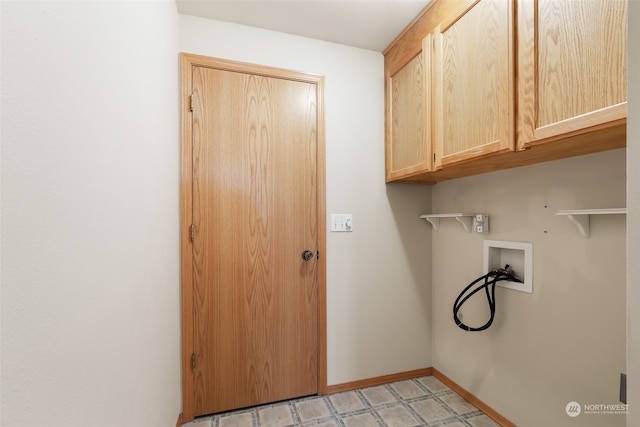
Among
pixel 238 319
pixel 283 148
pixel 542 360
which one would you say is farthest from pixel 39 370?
pixel 542 360

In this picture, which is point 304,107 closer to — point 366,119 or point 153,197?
point 366,119

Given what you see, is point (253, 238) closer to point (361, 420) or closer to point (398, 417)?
point (361, 420)

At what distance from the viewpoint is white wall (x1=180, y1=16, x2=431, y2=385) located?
81.9 inches

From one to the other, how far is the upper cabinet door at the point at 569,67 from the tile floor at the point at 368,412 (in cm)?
163

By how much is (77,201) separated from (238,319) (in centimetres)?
141

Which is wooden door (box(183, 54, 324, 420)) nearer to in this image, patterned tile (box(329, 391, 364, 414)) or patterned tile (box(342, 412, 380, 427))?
patterned tile (box(329, 391, 364, 414))

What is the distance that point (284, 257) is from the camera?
1965mm

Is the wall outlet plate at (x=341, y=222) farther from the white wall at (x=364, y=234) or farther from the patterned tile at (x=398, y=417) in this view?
the patterned tile at (x=398, y=417)

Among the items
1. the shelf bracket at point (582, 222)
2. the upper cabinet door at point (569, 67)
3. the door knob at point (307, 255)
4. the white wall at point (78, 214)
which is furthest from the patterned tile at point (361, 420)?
the upper cabinet door at point (569, 67)

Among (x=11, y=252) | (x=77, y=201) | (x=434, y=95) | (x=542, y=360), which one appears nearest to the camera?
(x=11, y=252)

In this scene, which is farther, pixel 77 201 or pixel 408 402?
pixel 408 402

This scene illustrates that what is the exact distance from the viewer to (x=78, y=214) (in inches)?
25.9

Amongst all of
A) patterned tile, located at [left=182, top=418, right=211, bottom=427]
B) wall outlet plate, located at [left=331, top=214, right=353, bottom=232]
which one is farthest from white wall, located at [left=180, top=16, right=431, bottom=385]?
patterned tile, located at [left=182, top=418, right=211, bottom=427]

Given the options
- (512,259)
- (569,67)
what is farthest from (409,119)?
(512,259)
